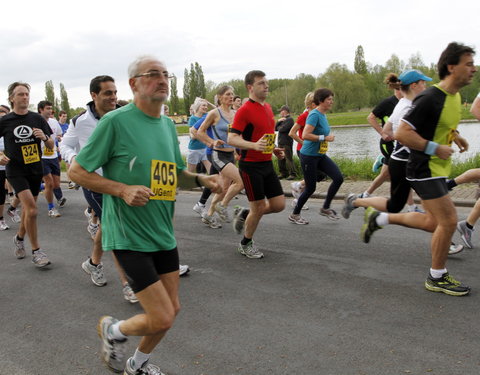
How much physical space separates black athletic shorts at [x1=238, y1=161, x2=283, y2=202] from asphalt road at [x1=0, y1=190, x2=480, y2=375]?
76 cm

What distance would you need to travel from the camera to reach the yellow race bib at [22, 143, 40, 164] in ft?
20.1

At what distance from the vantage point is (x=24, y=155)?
6121 millimetres

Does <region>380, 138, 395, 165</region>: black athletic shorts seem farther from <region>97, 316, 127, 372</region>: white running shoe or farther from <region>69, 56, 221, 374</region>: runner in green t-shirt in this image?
<region>97, 316, 127, 372</region>: white running shoe

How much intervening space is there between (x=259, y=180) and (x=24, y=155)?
294 cm

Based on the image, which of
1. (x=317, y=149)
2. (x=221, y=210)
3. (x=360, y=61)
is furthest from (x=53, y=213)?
(x=360, y=61)

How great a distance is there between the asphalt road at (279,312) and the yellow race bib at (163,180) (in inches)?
48.2

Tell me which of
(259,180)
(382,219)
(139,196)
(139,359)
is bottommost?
(139,359)

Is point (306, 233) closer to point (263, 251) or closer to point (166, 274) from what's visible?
point (263, 251)

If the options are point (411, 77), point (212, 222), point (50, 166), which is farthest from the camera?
point (50, 166)

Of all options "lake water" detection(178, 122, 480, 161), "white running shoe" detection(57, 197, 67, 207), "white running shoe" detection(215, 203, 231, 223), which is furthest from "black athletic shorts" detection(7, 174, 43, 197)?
"lake water" detection(178, 122, 480, 161)

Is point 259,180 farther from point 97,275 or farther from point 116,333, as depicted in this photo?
point 116,333

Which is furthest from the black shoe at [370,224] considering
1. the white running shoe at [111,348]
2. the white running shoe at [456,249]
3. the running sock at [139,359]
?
the white running shoe at [111,348]

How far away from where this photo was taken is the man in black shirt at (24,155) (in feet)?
19.3

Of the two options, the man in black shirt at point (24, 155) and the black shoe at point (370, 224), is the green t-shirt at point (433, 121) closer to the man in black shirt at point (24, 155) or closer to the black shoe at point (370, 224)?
the black shoe at point (370, 224)
